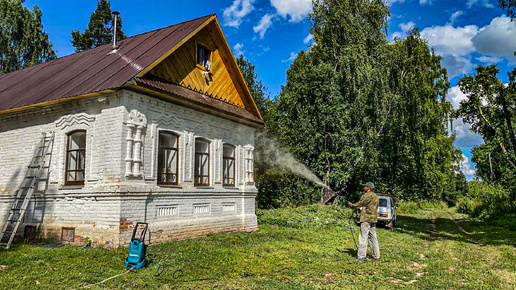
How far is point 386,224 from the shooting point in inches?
689

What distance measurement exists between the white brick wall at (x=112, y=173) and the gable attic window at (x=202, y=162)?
19 centimetres

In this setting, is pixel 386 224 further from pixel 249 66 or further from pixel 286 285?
pixel 249 66

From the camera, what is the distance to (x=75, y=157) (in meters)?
11.4

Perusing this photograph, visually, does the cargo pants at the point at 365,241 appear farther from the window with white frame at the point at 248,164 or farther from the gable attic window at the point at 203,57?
the gable attic window at the point at 203,57

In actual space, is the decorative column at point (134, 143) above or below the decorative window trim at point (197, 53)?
below

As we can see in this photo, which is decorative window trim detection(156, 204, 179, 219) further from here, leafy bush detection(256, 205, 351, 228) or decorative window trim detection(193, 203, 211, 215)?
leafy bush detection(256, 205, 351, 228)

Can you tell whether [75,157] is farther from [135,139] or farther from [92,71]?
[92,71]

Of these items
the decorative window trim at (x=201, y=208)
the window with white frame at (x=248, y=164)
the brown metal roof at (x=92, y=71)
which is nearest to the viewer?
the brown metal roof at (x=92, y=71)

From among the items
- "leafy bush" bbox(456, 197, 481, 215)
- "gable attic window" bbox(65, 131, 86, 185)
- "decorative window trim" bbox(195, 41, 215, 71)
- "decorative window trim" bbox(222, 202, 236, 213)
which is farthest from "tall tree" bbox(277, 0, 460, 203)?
"gable attic window" bbox(65, 131, 86, 185)

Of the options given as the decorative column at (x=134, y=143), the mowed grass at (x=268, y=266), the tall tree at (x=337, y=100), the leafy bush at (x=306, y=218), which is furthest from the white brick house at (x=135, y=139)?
the tall tree at (x=337, y=100)

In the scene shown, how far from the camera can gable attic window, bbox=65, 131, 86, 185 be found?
11.2 meters

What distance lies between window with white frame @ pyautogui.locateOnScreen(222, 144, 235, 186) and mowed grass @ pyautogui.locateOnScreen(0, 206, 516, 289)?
267 cm

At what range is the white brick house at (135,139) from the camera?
10305mm

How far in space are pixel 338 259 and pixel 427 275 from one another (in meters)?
2.27
